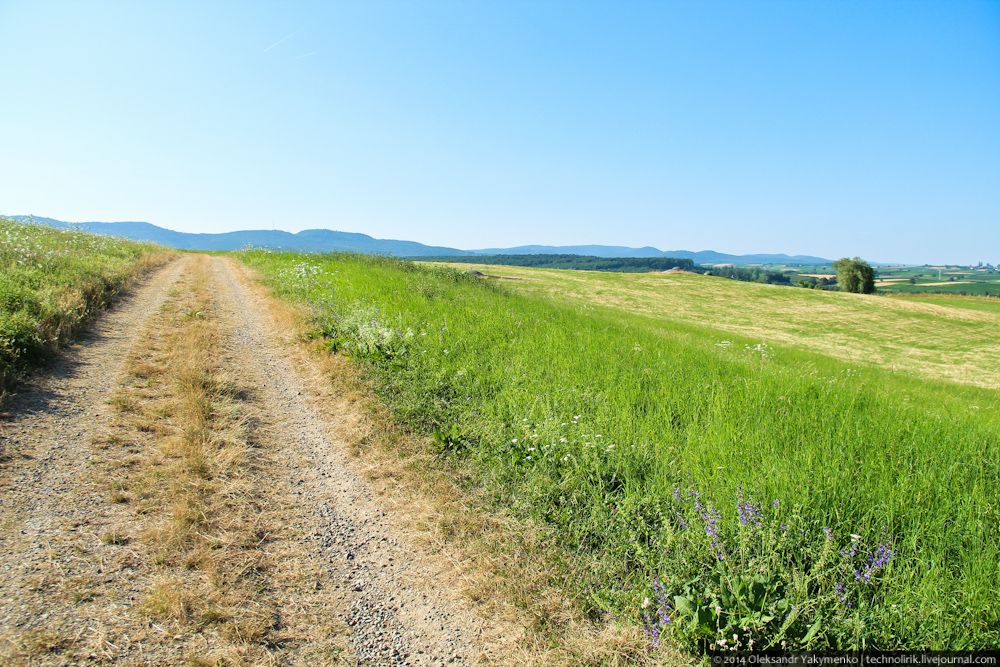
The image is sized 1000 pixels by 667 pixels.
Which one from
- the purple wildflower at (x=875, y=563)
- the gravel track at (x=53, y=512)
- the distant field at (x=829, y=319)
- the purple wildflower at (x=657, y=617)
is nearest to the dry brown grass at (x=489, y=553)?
the purple wildflower at (x=657, y=617)

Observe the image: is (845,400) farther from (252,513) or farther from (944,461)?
(252,513)

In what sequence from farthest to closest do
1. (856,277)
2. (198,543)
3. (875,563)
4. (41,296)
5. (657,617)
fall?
(856,277), (41,296), (198,543), (657,617), (875,563)

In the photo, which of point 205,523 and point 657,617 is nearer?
point 657,617

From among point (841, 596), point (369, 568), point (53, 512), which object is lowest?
point (369, 568)

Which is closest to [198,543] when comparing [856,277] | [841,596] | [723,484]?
[723,484]

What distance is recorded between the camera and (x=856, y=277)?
3280 inches

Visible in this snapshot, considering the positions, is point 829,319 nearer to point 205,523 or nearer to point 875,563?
point 875,563

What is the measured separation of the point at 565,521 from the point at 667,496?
0.93 m

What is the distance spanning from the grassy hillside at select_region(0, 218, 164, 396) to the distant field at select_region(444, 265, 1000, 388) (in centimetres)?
2793

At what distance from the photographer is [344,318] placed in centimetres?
1088

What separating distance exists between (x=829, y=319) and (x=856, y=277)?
58.8 metres

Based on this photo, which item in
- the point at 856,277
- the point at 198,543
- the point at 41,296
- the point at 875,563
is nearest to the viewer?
the point at 875,563

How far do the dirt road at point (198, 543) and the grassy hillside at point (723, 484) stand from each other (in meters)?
1.27

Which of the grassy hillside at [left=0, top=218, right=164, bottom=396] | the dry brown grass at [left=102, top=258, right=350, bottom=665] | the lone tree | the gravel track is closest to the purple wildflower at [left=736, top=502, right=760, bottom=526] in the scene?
the dry brown grass at [left=102, top=258, right=350, bottom=665]
